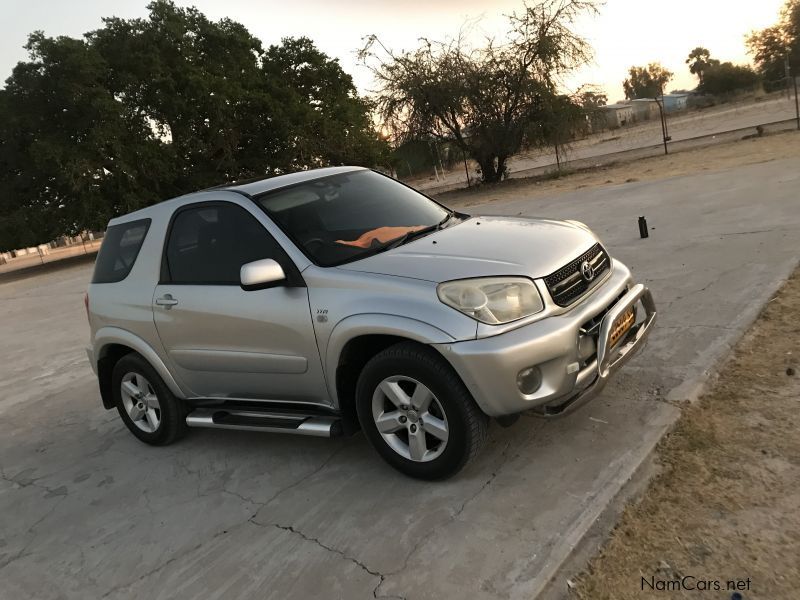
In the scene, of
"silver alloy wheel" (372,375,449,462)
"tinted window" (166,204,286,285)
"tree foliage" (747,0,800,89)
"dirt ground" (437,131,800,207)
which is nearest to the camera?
"silver alloy wheel" (372,375,449,462)

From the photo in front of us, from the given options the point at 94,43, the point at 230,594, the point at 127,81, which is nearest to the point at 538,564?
the point at 230,594

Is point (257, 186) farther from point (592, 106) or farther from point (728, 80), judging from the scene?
point (728, 80)

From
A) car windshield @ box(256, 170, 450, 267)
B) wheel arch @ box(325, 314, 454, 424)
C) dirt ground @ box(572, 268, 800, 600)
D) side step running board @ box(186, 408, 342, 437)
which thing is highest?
car windshield @ box(256, 170, 450, 267)

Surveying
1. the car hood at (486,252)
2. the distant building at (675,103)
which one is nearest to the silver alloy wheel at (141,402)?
the car hood at (486,252)

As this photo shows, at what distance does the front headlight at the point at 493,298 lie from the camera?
3.23m

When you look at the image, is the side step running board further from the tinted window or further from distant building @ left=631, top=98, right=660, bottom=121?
distant building @ left=631, top=98, right=660, bottom=121

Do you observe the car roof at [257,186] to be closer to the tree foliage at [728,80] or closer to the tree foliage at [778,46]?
the tree foliage at [778,46]

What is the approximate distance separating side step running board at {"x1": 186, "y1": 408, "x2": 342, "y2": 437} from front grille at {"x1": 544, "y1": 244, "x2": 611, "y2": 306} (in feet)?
4.77

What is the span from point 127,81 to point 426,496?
3226 centimetres

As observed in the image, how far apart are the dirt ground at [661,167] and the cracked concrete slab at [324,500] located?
41.4ft

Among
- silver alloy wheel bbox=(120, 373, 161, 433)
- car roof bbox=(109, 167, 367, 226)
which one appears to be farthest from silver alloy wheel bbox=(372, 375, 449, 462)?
silver alloy wheel bbox=(120, 373, 161, 433)

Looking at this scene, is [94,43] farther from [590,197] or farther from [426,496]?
[426,496]

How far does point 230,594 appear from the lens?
9.89 ft

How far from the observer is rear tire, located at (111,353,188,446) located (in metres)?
4.72
